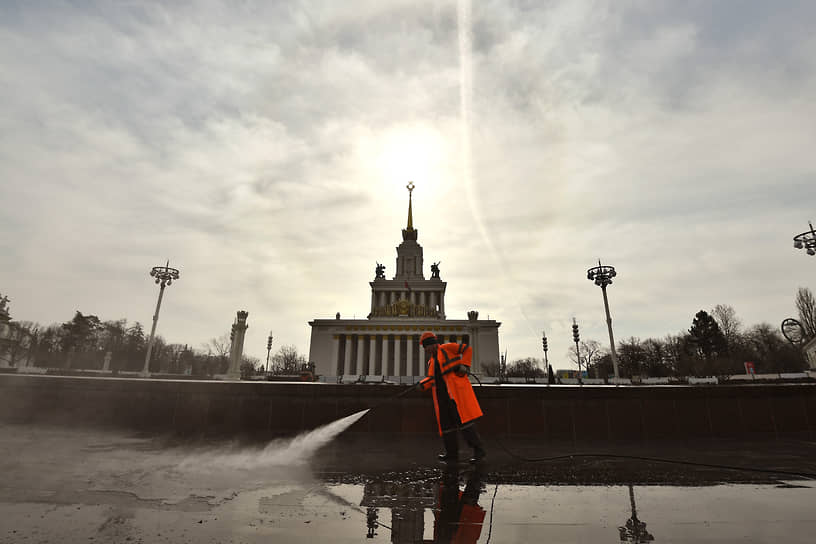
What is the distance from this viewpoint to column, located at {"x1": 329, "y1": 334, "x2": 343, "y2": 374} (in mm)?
60750

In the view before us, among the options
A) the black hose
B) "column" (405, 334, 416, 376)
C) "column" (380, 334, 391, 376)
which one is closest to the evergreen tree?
"column" (405, 334, 416, 376)

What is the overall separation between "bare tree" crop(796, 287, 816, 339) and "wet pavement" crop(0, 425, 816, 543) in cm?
7314

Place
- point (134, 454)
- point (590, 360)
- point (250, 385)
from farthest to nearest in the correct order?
point (590, 360)
point (250, 385)
point (134, 454)

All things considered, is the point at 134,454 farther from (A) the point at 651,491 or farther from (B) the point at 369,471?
(A) the point at 651,491

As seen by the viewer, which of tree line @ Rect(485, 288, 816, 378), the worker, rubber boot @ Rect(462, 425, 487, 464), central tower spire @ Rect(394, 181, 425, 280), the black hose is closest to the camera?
the black hose

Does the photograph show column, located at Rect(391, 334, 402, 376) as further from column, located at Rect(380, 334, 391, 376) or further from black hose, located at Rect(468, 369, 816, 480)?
black hose, located at Rect(468, 369, 816, 480)

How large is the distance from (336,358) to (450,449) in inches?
2340

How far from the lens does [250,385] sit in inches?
307

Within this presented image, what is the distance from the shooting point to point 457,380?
510 centimetres

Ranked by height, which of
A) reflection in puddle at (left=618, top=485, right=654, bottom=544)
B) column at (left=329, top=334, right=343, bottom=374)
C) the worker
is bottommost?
reflection in puddle at (left=618, top=485, right=654, bottom=544)

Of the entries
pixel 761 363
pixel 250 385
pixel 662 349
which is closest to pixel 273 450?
pixel 250 385

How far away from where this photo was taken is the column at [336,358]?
2392 inches

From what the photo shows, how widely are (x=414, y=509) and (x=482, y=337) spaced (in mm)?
61466

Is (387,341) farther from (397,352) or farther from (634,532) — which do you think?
(634,532)
